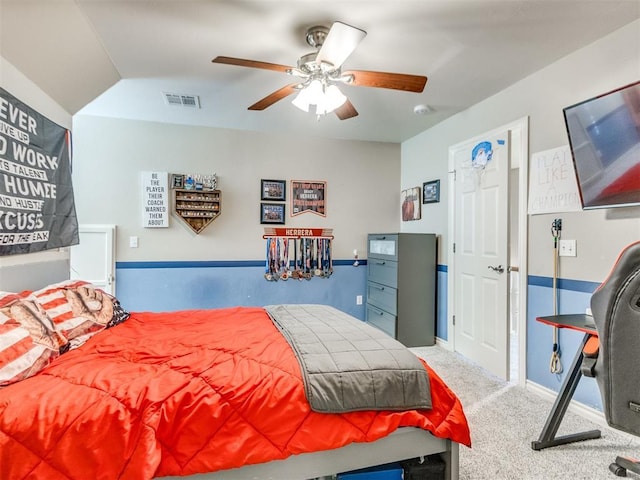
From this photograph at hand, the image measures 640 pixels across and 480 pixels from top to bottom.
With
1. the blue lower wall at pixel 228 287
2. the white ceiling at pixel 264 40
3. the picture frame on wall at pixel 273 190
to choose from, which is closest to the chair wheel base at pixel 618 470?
the blue lower wall at pixel 228 287

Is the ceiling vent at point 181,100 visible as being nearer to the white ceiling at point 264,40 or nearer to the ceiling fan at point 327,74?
the white ceiling at point 264,40

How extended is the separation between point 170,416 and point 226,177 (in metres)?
3.14

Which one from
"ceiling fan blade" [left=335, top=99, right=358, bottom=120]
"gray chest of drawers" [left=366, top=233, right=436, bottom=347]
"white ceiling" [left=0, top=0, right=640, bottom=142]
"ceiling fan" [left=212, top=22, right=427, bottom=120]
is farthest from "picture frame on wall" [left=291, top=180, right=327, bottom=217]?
"ceiling fan" [left=212, top=22, right=427, bottom=120]

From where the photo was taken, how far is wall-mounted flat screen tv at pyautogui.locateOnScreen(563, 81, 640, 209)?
1872mm

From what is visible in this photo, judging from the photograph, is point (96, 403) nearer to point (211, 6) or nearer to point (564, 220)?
point (211, 6)

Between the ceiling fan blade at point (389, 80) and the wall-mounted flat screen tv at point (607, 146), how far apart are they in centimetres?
101

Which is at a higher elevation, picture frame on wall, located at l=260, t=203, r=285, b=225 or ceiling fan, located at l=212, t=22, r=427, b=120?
ceiling fan, located at l=212, t=22, r=427, b=120

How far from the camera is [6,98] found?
66.1 inches

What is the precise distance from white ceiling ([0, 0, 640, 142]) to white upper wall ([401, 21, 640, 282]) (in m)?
0.10

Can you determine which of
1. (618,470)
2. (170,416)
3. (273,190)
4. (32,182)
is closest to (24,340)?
(170,416)

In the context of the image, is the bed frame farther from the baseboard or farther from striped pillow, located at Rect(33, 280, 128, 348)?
the baseboard

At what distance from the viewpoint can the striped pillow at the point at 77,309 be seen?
66.6 inches

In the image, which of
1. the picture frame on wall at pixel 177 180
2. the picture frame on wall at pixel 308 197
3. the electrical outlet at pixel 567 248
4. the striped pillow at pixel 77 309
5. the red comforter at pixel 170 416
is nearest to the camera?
the red comforter at pixel 170 416

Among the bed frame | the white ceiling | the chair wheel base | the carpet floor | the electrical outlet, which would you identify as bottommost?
the carpet floor
